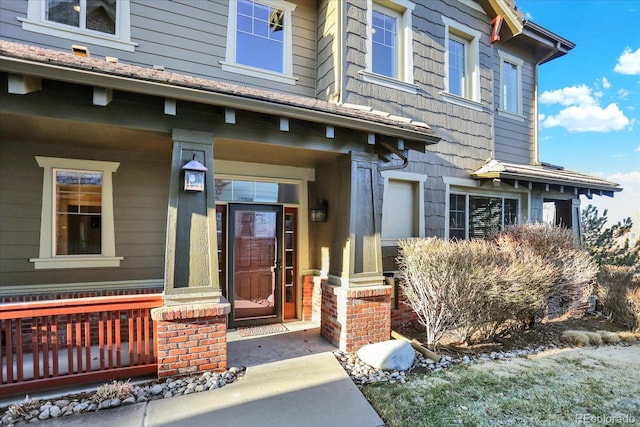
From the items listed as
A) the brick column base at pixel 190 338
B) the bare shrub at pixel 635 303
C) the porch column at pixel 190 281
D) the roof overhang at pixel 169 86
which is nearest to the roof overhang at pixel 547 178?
the bare shrub at pixel 635 303

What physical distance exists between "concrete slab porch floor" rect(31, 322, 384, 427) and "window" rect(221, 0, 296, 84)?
483 cm

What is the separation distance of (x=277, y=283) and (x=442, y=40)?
633cm

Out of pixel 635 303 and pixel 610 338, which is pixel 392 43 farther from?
pixel 635 303

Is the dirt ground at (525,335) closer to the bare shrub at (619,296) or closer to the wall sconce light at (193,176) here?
the bare shrub at (619,296)

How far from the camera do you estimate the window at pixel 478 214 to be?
25.1 feet

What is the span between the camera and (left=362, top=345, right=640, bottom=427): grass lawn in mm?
3359

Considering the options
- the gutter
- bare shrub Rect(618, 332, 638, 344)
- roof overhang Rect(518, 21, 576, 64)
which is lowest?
bare shrub Rect(618, 332, 638, 344)

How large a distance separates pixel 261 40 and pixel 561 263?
696 cm

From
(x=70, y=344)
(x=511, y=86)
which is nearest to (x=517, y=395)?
(x=70, y=344)

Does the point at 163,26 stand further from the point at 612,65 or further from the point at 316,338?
the point at 612,65

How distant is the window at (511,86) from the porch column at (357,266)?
5965mm

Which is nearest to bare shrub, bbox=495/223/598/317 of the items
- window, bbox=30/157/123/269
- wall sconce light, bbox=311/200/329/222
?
wall sconce light, bbox=311/200/329/222

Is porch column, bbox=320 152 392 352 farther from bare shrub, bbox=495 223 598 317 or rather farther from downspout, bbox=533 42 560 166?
downspout, bbox=533 42 560 166

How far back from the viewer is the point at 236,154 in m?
5.14
